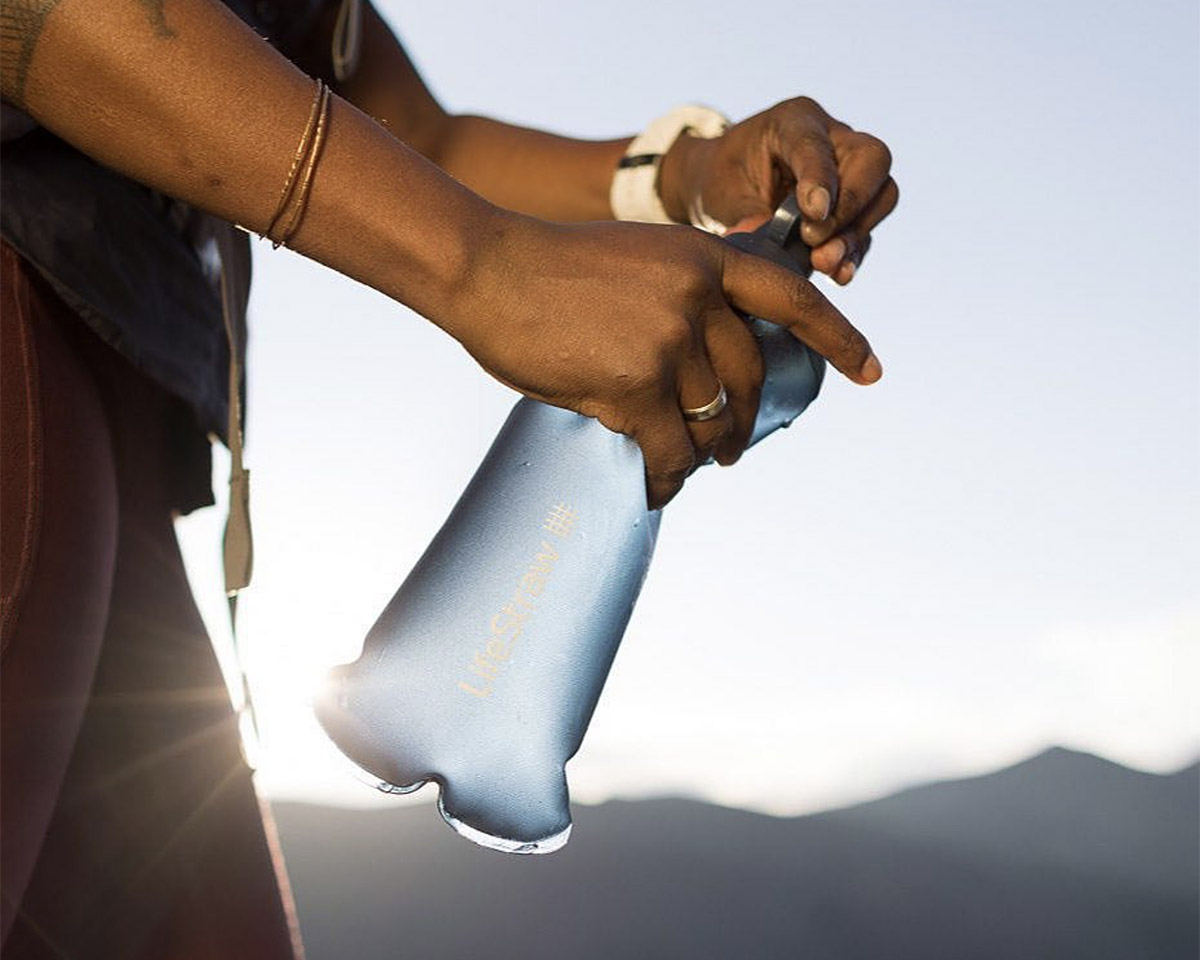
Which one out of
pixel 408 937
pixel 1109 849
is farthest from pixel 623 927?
pixel 1109 849

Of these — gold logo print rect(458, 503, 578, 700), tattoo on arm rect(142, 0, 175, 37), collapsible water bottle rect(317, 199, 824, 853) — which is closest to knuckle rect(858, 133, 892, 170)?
collapsible water bottle rect(317, 199, 824, 853)

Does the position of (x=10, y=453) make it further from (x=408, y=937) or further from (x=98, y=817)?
(x=408, y=937)

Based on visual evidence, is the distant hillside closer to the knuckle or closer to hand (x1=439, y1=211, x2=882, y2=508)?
the knuckle

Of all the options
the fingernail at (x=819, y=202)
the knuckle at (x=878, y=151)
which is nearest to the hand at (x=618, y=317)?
the fingernail at (x=819, y=202)

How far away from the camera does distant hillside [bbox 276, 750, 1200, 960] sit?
2.52 m

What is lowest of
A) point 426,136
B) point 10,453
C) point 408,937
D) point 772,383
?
point 408,937

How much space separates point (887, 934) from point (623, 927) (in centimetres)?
59

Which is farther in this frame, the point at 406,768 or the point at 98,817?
the point at 98,817

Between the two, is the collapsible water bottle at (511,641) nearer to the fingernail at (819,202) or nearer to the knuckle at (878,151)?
the fingernail at (819,202)

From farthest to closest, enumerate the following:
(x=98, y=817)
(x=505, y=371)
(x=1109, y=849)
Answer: (x=1109, y=849) < (x=98, y=817) < (x=505, y=371)

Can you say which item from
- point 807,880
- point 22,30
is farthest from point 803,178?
point 807,880

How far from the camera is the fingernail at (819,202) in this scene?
2.41 feet

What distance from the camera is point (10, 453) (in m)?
0.65

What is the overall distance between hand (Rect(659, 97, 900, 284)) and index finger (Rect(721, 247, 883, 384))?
0.12m
